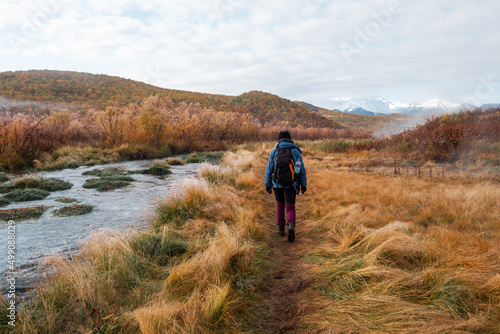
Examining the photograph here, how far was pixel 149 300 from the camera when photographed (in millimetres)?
2877

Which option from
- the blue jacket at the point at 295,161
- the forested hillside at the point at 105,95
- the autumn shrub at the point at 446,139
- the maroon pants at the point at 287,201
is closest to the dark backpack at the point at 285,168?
the blue jacket at the point at 295,161

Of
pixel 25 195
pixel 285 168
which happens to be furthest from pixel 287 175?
pixel 25 195

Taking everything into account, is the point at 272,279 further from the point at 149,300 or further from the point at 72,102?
the point at 72,102

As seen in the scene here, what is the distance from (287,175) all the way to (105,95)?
228 feet

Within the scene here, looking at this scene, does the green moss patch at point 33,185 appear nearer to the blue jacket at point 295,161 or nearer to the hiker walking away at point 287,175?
the blue jacket at point 295,161

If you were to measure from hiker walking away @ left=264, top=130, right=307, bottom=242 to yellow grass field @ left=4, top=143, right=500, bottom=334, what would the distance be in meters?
0.57

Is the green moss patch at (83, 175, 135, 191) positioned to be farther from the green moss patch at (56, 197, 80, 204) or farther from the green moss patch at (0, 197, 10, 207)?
the green moss patch at (0, 197, 10, 207)

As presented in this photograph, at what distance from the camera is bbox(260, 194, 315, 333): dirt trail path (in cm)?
267

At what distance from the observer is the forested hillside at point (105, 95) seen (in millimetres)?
54188

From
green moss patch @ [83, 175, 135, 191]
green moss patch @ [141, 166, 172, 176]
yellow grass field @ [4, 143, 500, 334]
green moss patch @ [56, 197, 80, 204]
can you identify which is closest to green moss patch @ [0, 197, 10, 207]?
green moss patch @ [56, 197, 80, 204]

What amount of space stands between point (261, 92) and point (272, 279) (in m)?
95.5

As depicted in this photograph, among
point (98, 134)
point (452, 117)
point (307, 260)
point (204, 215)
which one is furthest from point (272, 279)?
point (98, 134)

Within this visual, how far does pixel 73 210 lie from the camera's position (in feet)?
22.9

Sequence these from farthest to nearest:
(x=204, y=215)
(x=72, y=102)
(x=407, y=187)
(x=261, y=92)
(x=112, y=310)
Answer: (x=261, y=92) < (x=72, y=102) < (x=407, y=187) < (x=204, y=215) < (x=112, y=310)
